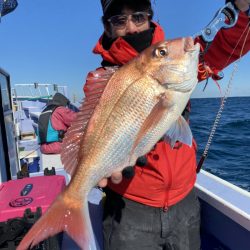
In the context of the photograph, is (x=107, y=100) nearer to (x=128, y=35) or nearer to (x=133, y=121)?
(x=133, y=121)

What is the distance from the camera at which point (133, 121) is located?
5.77 feet

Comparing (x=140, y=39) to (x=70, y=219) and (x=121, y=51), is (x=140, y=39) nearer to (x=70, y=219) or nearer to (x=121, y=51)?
(x=121, y=51)

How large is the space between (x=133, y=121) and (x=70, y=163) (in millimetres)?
487

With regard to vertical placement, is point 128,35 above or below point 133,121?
above

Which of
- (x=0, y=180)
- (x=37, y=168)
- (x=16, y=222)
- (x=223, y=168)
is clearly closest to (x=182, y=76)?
(x=16, y=222)

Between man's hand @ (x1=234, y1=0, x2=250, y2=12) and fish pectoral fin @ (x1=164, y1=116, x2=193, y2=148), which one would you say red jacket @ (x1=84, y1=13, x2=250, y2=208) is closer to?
man's hand @ (x1=234, y1=0, x2=250, y2=12)

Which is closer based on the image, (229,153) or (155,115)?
(155,115)

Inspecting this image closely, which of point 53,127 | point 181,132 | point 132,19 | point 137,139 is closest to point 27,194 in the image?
point 137,139

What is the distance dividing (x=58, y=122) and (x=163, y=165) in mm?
4188

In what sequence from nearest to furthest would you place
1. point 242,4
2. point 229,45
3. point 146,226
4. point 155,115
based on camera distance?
point 155,115 < point 242,4 < point 229,45 < point 146,226

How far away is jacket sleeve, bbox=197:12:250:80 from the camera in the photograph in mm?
2094

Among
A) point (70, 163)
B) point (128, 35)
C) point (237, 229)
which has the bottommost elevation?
point (237, 229)

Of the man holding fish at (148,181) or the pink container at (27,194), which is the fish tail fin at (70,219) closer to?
the man holding fish at (148,181)

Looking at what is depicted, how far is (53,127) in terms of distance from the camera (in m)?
6.09
